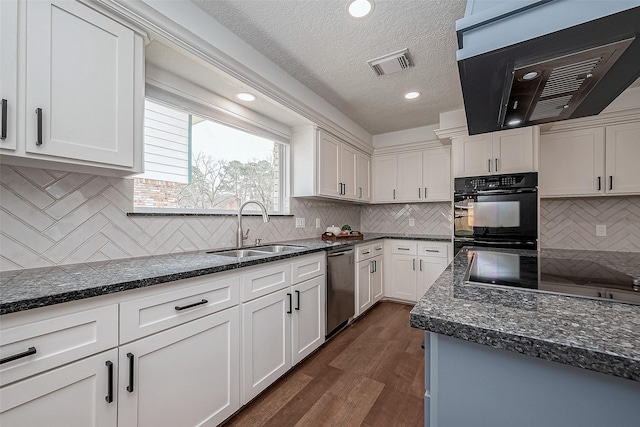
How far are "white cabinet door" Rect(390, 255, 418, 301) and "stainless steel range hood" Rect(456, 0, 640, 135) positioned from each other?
261 cm

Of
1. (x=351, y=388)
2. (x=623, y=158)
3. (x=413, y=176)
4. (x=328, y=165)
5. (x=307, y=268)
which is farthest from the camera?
(x=413, y=176)

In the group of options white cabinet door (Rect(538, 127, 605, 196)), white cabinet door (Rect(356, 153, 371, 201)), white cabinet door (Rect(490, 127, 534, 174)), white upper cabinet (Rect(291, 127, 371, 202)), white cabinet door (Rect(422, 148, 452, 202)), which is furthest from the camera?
white cabinet door (Rect(356, 153, 371, 201))

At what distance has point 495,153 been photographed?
2.87 metres

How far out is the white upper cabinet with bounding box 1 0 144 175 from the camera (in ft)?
3.49

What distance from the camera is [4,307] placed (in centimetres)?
79

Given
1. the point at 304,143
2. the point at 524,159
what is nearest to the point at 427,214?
the point at 524,159

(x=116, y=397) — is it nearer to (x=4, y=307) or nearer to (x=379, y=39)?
(x=4, y=307)

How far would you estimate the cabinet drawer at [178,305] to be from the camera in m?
1.10

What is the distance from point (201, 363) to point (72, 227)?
0.99m

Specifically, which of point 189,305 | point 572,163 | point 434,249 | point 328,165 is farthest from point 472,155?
point 189,305

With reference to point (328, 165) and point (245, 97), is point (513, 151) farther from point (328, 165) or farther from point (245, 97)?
point (245, 97)

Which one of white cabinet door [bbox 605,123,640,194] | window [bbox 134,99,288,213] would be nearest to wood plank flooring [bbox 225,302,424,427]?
window [bbox 134,99,288,213]

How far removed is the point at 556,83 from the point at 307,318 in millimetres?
1996

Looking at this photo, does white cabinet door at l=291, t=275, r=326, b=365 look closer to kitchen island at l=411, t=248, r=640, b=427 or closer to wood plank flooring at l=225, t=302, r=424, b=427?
wood plank flooring at l=225, t=302, r=424, b=427
